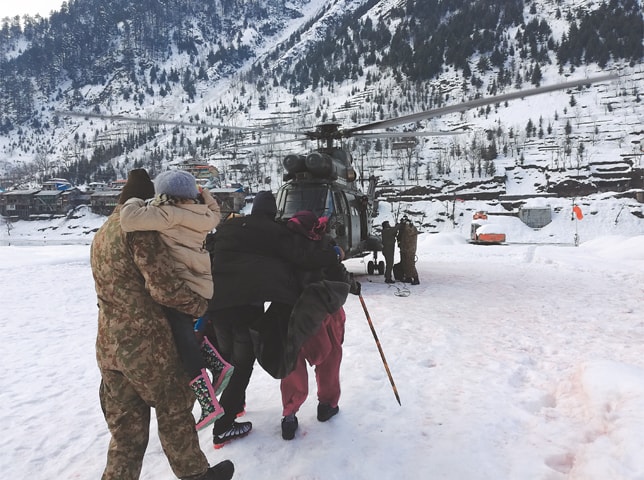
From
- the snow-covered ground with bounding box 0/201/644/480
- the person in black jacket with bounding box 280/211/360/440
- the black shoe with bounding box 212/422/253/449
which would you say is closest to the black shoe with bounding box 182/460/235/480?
the snow-covered ground with bounding box 0/201/644/480

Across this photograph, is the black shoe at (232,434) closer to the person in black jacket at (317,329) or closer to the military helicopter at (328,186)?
the person in black jacket at (317,329)

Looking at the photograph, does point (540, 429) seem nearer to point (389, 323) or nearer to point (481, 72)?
point (389, 323)

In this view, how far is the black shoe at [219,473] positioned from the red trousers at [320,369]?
66cm

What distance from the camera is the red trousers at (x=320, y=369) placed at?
2947 mm

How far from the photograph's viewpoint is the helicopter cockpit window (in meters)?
8.37

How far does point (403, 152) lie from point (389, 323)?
80.3 meters

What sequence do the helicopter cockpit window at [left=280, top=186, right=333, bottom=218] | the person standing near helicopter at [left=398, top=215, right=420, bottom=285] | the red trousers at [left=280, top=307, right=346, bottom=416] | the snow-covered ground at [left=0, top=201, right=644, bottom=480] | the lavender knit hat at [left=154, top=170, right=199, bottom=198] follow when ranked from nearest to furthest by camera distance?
the lavender knit hat at [left=154, top=170, right=199, bottom=198]
the snow-covered ground at [left=0, top=201, right=644, bottom=480]
the red trousers at [left=280, top=307, right=346, bottom=416]
the helicopter cockpit window at [left=280, top=186, right=333, bottom=218]
the person standing near helicopter at [left=398, top=215, right=420, bottom=285]

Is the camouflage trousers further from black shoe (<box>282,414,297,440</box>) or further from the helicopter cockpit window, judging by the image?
the helicopter cockpit window

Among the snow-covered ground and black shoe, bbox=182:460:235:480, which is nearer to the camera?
black shoe, bbox=182:460:235:480

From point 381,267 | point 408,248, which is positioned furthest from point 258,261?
point 381,267

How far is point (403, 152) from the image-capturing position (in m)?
81.9

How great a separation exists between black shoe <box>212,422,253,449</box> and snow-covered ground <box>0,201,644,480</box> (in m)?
0.06

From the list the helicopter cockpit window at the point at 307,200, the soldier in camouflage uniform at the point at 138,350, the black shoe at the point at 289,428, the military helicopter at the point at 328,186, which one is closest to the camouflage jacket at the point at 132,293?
the soldier in camouflage uniform at the point at 138,350

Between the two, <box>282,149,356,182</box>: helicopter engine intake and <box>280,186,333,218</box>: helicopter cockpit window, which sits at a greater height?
<box>282,149,356,182</box>: helicopter engine intake
